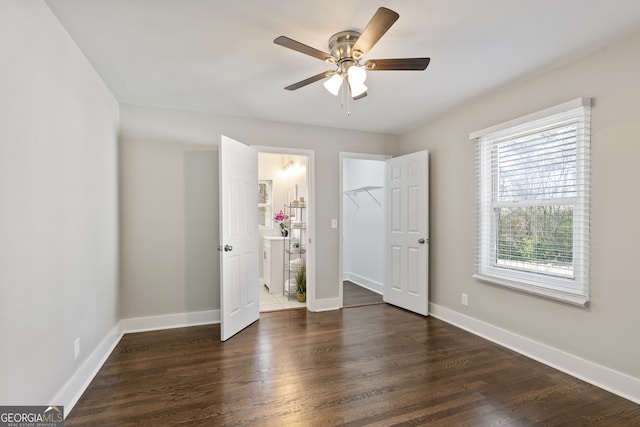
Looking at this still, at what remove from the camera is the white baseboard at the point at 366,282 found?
205 inches

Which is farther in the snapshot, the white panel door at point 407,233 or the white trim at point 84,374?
the white panel door at point 407,233

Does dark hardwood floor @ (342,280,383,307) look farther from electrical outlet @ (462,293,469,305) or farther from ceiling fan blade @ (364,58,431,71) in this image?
ceiling fan blade @ (364,58,431,71)

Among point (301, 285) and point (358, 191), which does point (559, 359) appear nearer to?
point (301, 285)

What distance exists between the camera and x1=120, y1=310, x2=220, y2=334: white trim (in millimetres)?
3369

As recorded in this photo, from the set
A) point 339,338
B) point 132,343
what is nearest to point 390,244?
point 339,338

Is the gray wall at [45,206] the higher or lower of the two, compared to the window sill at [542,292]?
higher

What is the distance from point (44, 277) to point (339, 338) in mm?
2434

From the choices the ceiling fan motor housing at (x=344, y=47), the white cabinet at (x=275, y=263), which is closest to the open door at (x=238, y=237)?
the white cabinet at (x=275, y=263)

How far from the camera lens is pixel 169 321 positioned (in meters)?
3.51

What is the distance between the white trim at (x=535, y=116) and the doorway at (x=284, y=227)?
2.03 meters

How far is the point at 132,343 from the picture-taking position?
3.06m

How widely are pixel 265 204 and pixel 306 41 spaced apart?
4.46 m

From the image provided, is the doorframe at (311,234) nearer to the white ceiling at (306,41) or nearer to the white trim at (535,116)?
the white ceiling at (306,41)

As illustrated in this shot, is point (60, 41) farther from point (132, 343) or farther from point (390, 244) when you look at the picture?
point (390, 244)
